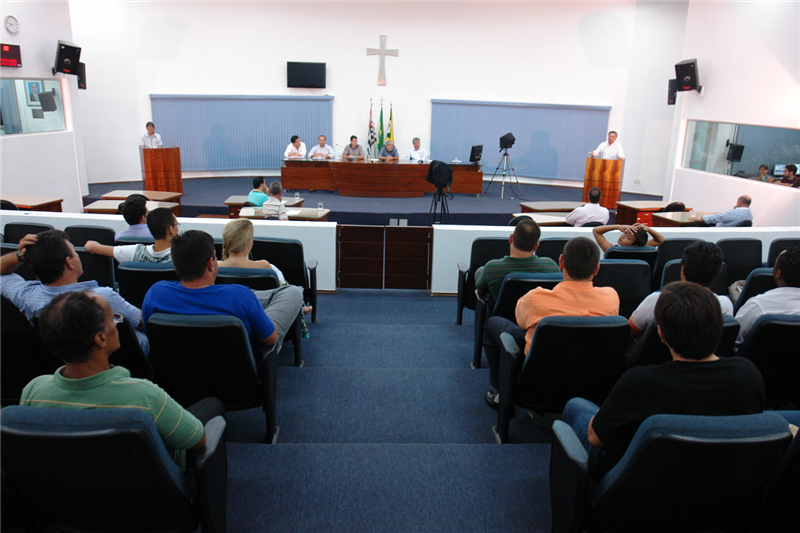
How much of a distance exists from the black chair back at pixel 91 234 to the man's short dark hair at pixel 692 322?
11.7 ft

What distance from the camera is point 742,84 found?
8.12 meters

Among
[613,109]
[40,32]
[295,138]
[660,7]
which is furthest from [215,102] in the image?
[660,7]

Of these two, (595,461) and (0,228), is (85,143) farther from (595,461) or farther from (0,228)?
(595,461)

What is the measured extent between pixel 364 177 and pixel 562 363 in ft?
27.8

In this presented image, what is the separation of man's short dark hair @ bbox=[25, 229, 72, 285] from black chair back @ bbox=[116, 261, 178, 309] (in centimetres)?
57

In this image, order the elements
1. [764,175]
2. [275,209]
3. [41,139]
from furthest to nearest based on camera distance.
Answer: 1. [41,139]
2. [764,175]
3. [275,209]

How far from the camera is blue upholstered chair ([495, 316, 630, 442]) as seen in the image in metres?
2.07

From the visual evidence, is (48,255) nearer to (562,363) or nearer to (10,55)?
(562,363)

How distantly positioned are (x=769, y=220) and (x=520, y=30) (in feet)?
22.2

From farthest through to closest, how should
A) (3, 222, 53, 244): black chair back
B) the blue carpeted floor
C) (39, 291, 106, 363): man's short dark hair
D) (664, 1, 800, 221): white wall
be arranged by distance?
1. (664, 1, 800, 221): white wall
2. (3, 222, 53, 244): black chair back
3. the blue carpeted floor
4. (39, 291, 106, 363): man's short dark hair

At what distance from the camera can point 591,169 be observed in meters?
9.89

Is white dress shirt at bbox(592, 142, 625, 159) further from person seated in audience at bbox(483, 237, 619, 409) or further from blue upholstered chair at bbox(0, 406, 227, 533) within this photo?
blue upholstered chair at bbox(0, 406, 227, 533)

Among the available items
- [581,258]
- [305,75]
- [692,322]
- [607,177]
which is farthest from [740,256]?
[305,75]

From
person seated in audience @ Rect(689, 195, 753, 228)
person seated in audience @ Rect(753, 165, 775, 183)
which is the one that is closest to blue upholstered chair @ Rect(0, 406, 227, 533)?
person seated in audience @ Rect(689, 195, 753, 228)
